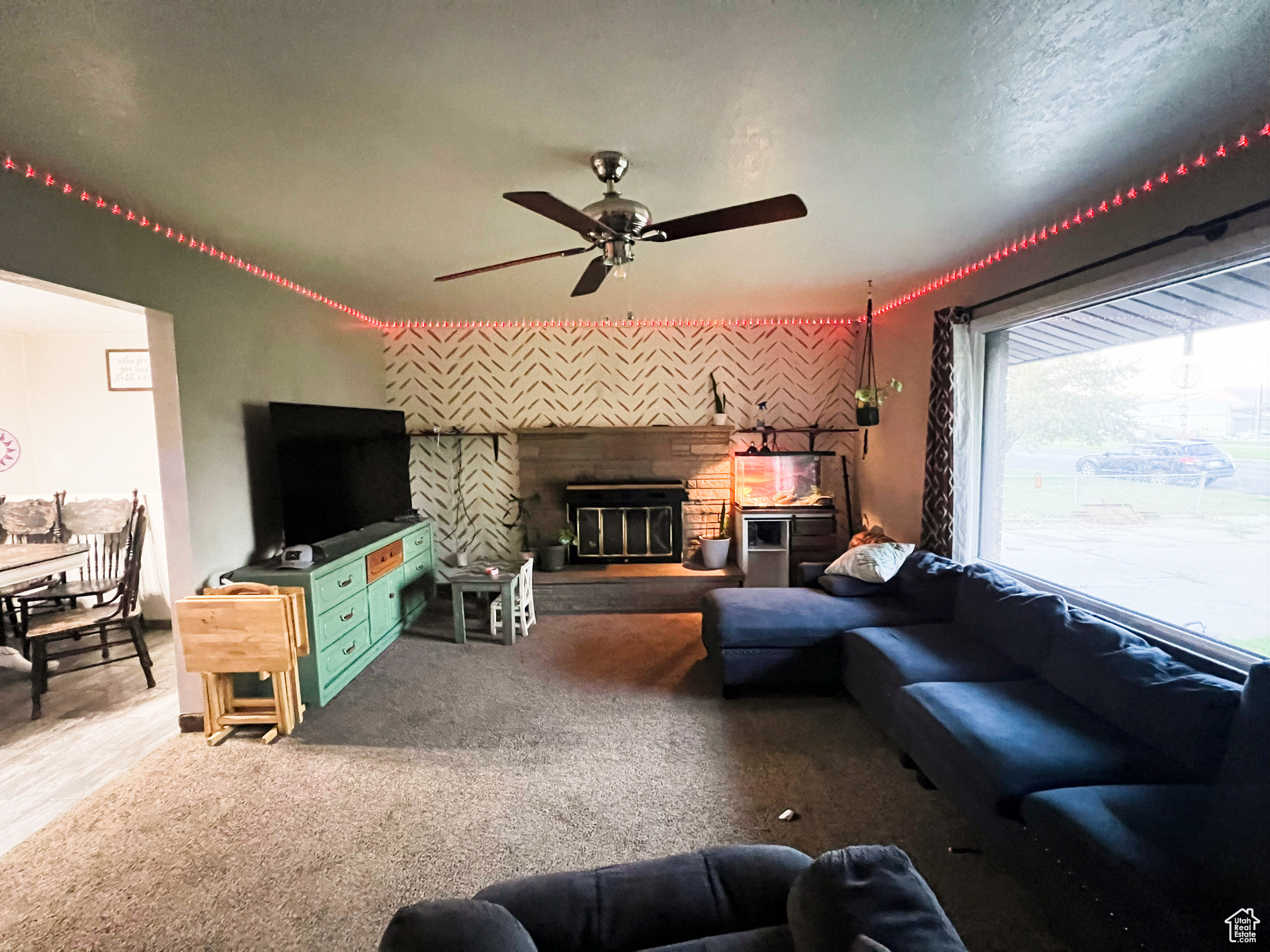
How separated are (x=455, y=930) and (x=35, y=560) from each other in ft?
12.9

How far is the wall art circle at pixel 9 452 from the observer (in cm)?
435

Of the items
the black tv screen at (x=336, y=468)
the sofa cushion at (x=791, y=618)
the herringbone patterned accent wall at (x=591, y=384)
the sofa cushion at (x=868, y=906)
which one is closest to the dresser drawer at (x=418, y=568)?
the black tv screen at (x=336, y=468)

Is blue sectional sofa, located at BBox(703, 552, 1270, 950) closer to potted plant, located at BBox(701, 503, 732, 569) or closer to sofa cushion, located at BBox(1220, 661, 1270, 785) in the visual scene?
sofa cushion, located at BBox(1220, 661, 1270, 785)

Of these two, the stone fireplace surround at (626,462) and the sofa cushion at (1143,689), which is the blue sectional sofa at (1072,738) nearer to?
the sofa cushion at (1143,689)

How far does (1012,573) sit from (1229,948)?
2227 mm

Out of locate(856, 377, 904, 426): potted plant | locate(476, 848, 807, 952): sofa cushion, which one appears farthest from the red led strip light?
locate(476, 848, 807, 952): sofa cushion

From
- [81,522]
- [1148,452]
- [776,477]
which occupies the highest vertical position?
[1148,452]

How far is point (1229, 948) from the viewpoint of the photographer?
120 cm

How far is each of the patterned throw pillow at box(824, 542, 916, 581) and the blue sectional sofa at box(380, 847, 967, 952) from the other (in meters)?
2.39

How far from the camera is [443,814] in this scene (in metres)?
2.15

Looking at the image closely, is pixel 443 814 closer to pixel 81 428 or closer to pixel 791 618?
pixel 791 618

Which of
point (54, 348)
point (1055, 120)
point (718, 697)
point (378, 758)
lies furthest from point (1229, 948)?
point (54, 348)

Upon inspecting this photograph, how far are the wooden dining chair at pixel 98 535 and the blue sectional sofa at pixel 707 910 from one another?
157 inches

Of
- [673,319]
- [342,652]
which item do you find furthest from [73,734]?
[673,319]
